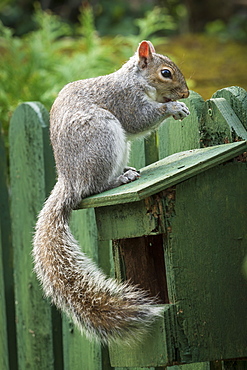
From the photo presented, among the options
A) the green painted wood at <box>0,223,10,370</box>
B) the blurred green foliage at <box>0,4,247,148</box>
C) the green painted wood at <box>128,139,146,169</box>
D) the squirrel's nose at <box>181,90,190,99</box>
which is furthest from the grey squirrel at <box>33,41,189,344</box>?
the green painted wood at <box>0,223,10,370</box>

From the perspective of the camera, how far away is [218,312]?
1960 mm

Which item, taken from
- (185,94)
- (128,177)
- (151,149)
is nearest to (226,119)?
(185,94)

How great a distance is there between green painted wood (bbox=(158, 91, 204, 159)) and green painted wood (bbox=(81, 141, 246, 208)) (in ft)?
0.61

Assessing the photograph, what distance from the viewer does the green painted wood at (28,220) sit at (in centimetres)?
291

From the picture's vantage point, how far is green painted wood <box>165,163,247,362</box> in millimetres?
1929

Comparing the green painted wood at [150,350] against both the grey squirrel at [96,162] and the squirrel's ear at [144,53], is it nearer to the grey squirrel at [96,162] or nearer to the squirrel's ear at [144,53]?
the grey squirrel at [96,162]

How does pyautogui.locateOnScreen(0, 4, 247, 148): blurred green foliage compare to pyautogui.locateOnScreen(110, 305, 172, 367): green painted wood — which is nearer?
pyautogui.locateOnScreen(110, 305, 172, 367): green painted wood

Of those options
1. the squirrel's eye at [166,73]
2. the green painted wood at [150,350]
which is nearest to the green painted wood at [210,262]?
the green painted wood at [150,350]

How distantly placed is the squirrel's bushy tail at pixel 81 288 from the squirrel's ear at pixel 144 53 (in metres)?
0.54

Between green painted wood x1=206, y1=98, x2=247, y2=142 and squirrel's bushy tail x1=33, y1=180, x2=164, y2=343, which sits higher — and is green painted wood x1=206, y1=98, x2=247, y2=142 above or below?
above

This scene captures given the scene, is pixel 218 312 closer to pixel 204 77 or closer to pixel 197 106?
pixel 197 106

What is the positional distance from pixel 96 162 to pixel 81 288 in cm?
42

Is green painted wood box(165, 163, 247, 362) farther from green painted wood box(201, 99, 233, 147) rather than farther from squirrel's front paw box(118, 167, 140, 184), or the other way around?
squirrel's front paw box(118, 167, 140, 184)

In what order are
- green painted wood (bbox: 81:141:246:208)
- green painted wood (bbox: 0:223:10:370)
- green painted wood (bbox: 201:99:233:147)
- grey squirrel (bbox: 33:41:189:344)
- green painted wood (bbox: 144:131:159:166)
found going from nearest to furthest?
green painted wood (bbox: 81:141:246:208)
grey squirrel (bbox: 33:41:189:344)
green painted wood (bbox: 201:99:233:147)
green painted wood (bbox: 144:131:159:166)
green painted wood (bbox: 0:223:10:370)
